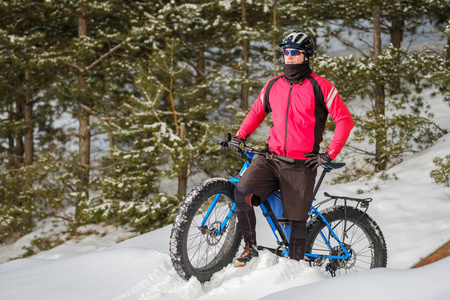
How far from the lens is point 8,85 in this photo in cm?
1470

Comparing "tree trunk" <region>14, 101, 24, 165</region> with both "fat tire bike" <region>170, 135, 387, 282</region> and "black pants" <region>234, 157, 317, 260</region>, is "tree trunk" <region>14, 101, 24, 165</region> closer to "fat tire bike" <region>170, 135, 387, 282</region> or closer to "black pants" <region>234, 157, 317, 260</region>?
"fat tire bike" <region>170, 135, 387, 282</region>

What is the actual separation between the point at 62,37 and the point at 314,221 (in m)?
15.0

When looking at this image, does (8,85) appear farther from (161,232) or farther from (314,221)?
(314,221)

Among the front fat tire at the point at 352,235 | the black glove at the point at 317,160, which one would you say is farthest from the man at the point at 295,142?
the front fat tire at the point at 352,235

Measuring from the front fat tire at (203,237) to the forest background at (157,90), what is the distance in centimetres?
442

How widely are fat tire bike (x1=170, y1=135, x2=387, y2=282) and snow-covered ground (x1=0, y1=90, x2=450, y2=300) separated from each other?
0.58 ft

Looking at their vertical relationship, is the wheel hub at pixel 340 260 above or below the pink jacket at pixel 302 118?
below

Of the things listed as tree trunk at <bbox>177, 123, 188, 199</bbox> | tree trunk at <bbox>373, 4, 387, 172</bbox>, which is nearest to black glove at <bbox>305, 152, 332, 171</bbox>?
tree trunk at <bbox>373, 4, 387, 172</bbox>

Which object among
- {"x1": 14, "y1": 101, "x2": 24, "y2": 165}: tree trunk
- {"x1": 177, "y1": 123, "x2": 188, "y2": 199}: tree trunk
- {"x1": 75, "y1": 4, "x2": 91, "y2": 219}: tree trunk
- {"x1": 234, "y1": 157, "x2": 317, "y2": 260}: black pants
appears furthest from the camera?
{"x1": 14, "y1": 101, "x2": 24, "y2": 165}: tree trunk

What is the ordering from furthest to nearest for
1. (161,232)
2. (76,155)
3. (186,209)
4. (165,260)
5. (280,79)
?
(76,155) < (161,232) < (165,260) < (280,79) < (186,209)

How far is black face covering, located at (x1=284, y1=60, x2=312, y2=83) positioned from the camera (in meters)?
3.10

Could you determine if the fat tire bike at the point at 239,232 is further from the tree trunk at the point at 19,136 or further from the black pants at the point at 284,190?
the tree trunk at the point at 19,136

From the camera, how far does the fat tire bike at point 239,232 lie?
3137 mm

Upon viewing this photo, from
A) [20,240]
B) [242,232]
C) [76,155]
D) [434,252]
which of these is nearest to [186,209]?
[242,232]
